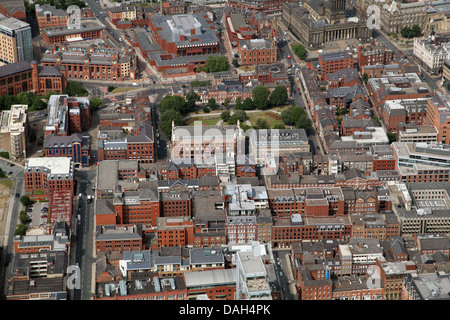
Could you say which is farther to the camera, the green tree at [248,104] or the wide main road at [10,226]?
the green tree at [248,104]

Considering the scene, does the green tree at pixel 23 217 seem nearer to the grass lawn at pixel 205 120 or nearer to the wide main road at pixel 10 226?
the wide main road at pixel 10 226

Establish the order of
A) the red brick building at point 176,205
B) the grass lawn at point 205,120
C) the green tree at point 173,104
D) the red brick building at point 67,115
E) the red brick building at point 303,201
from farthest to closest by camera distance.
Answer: the grass lawn at point 205,120
the green tree at point 173,104
the red brick building at point 67,115
the red brick building at point 176,205
the red brick building at point 303,201

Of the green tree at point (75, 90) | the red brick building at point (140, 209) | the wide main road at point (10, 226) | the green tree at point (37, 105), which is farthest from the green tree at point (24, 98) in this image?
the red brick building at point (140, 209)

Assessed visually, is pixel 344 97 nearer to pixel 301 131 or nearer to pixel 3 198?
pixel 301 131

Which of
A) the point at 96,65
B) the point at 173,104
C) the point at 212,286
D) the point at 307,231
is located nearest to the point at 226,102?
the point at 173,104

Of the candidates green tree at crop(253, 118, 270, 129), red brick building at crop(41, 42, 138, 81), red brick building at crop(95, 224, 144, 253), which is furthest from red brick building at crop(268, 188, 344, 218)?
red brick building at crop(41, 42, 138, 81)

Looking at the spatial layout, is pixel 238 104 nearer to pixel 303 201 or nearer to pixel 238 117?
pixel 238 117
